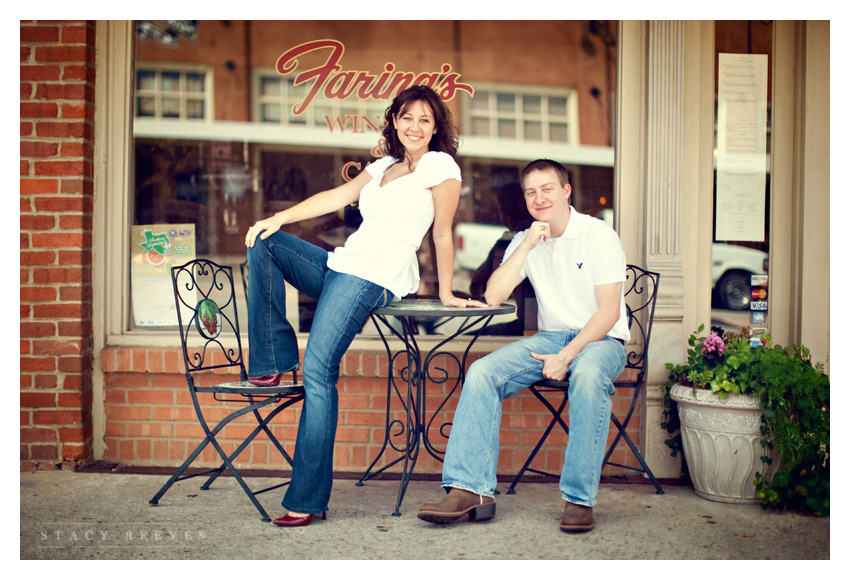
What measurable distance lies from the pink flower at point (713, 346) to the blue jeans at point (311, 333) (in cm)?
149

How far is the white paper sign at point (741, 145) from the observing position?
12.9ft

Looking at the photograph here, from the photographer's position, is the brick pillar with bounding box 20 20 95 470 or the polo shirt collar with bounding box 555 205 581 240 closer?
the polo shirt collar with bounding box 555 205 581 240

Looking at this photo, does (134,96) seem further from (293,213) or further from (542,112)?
(542,112)

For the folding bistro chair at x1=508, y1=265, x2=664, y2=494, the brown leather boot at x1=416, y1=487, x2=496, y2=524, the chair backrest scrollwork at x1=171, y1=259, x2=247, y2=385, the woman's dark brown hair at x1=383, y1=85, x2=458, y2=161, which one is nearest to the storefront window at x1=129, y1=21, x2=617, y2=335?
the chair backrest scrollwork at x1=171, y1=259, x2=247, y2=385

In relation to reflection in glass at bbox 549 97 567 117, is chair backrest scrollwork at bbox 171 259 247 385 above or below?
below

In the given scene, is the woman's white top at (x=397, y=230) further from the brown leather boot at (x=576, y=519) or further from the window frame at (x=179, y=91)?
the window frame at (x=179, y=91)

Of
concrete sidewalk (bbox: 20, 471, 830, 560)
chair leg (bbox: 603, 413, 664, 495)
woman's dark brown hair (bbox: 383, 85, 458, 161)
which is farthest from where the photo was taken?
chair leg (bbox: 603, 413, 664, 495)

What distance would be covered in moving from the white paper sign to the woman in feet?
4.92

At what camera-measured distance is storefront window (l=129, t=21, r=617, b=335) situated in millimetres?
4004

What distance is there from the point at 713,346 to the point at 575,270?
0.78 meters

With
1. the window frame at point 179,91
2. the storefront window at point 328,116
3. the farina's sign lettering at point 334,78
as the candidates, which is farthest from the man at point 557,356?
the window frame at point 179,91

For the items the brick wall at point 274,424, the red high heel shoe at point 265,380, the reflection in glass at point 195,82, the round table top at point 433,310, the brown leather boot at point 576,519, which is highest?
the reflection in glass at point 195,82

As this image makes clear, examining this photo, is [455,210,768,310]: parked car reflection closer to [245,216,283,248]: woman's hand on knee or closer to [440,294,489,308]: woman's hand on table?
[440,294,489,308]: woman's hand on table

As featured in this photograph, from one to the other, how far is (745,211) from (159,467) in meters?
3.27
